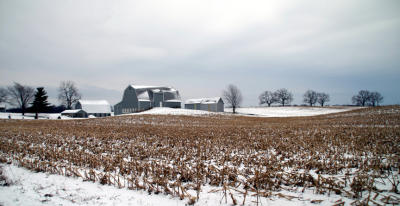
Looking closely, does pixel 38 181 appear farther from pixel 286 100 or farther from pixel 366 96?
pixel 366 96

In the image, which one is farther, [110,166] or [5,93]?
[5,93]

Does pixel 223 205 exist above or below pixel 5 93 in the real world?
below

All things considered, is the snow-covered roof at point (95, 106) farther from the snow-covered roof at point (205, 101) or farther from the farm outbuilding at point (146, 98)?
the snow-covered roof at point (205, 101)

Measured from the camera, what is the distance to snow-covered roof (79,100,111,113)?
72188 mm

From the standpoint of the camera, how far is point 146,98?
5634 cm

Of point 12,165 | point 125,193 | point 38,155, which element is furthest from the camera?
point 38,155

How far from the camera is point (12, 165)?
627 centimetres

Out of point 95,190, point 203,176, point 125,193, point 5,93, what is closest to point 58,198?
point 95,190

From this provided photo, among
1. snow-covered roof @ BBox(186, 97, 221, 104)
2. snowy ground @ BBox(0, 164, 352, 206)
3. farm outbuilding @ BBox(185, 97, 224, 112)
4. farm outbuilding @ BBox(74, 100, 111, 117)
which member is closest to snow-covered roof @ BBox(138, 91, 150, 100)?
farm outbuilding @ BBox(185, 97, 224, 112)

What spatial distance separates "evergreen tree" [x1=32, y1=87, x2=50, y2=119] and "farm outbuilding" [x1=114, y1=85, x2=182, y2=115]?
22743 mm

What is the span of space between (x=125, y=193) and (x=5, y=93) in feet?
321

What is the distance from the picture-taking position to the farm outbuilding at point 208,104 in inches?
2749

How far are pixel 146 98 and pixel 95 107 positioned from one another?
105 ft

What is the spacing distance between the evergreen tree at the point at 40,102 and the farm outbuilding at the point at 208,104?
4919cm
